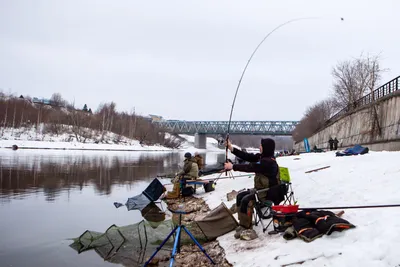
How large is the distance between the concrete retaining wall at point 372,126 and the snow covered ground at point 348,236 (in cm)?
1226

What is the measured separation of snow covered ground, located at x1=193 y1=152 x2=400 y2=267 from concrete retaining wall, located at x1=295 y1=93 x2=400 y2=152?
483 inches

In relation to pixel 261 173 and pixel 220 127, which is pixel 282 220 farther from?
pixel 220 127

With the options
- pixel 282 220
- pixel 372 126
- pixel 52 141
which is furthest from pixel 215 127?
pixel 282 220

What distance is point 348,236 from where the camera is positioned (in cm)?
516

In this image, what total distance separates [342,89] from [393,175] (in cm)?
4451

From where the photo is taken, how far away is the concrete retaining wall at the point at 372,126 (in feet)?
65.2

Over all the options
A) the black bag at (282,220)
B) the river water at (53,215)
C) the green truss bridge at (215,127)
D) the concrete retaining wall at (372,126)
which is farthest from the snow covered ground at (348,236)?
the green truss bridge at (215,127)

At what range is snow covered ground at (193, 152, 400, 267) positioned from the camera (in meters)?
4.58

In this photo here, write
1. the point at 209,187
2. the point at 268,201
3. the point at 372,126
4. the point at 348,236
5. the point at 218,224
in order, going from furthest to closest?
1. the point at 372,126
2. the point at 209,187
3. the point at 218,224
4. the point at 268,201
5. the point at 348,236

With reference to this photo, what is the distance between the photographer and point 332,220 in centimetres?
548

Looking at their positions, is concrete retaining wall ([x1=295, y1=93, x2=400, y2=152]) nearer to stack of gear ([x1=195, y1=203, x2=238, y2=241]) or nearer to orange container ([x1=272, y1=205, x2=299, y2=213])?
stack of gear ([x1=195, y1=203, x2=238, y2=241])

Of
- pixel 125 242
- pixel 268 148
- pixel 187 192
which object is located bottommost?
pixel 125 242

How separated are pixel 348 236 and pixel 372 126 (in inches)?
890

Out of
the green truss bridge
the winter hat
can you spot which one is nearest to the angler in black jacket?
the winter hat
